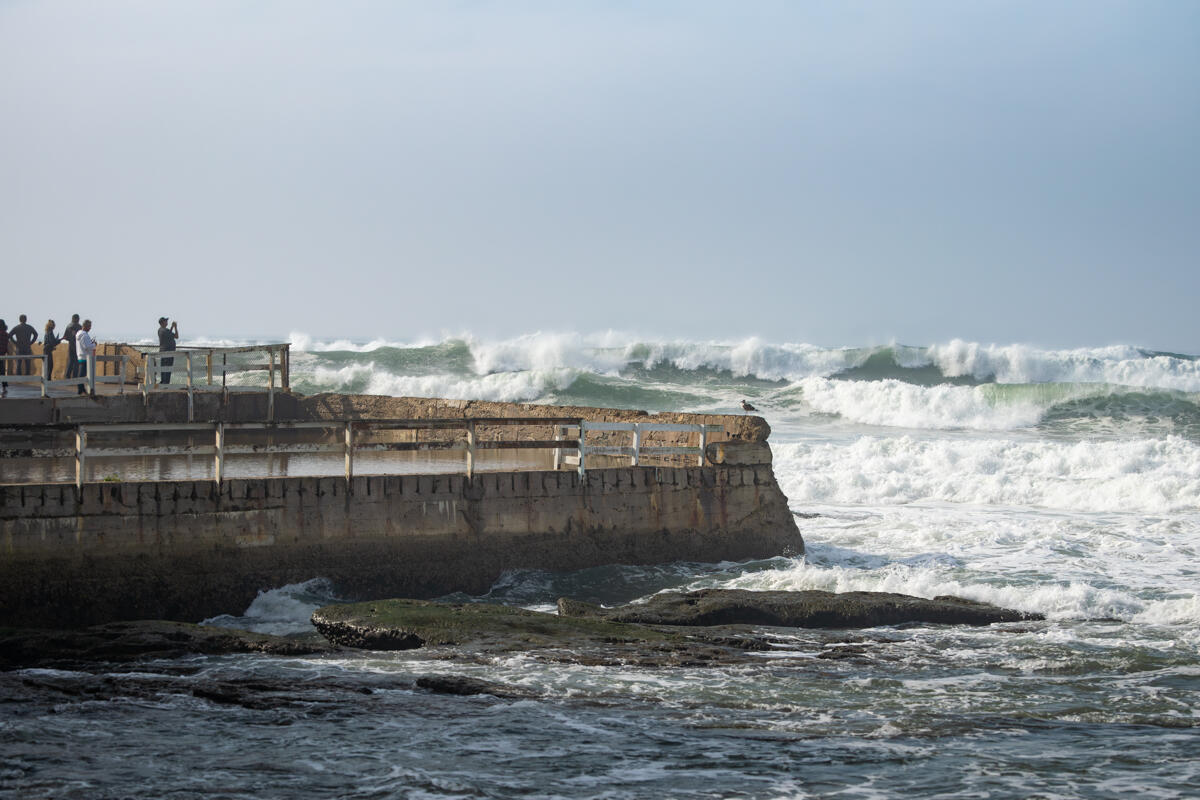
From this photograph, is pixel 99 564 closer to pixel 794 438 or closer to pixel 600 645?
pixel 600 645

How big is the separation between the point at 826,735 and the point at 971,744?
0.83 meters

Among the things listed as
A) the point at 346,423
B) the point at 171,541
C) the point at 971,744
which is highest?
the point at 346,423

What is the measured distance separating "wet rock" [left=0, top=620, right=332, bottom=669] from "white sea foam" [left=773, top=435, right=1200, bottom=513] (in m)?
12.7

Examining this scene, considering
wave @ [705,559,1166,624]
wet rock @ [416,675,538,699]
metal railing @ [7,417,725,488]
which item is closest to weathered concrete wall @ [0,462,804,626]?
metal railing @ [7,417,725,488]

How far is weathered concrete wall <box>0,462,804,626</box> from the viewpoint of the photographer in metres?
10.6

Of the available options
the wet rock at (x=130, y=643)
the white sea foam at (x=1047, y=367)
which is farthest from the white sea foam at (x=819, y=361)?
the wet rock at (x=130, y=643)

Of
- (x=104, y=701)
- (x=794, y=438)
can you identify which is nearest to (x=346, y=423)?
(x=104, y=701)

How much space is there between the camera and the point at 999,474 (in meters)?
23.6

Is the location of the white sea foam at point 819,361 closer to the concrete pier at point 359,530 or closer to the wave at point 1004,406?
the wave at point 1004,406

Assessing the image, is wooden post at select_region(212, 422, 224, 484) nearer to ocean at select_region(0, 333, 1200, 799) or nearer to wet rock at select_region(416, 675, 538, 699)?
ocean at select_region(0, 333, 1200, 799)

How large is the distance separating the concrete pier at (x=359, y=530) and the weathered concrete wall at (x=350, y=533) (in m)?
0.01

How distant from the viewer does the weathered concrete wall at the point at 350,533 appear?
10.6 meters

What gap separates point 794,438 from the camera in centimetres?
3300

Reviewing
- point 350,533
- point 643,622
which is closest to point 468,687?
point 643,622
